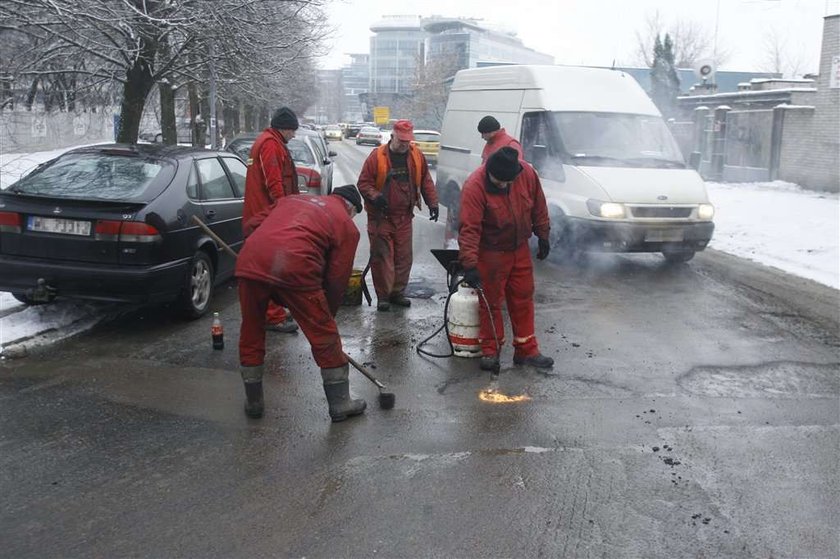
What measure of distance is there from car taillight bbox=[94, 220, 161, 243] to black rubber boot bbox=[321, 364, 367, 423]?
228 cm

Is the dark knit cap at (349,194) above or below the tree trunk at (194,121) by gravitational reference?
below

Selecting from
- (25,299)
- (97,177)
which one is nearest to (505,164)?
(97,177)

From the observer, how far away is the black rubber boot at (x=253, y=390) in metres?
4.60

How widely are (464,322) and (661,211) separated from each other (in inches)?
164

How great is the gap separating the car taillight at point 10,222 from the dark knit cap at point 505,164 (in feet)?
12.3

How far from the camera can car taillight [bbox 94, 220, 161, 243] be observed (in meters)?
5.92

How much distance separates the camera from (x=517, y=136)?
10.3 m

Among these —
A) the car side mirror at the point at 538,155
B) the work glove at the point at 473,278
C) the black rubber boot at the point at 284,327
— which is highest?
the car side mirror at the point at 538,155

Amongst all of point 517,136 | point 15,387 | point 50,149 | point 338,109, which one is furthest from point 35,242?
point 338,109

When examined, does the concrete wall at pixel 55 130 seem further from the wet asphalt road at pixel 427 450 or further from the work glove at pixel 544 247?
the work glove at pixel 544 247

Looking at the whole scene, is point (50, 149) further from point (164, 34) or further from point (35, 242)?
point (35, 242)

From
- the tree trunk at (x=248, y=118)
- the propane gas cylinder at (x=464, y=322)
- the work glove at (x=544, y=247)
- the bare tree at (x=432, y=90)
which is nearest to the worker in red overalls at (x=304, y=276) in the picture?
the propane gas cylinder at (x=464, y=322)

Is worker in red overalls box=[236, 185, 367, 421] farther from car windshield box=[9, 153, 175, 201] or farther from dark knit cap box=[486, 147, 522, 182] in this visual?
car windshield box=[9, 153, 175, 201]

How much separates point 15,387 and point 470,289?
10.7 ft
